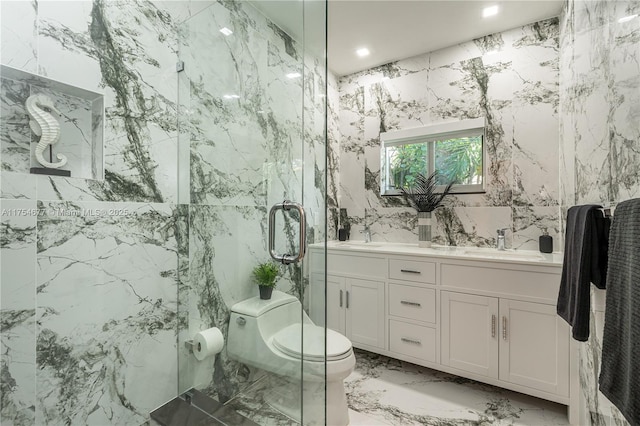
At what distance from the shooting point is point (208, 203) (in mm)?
1611

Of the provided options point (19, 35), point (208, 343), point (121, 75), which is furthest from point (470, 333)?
point (19, 35)

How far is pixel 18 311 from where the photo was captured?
1087 millimetres

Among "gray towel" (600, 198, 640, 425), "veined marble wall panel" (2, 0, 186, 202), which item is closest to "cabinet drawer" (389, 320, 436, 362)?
"gray towel" (600, 198, 640, 425)

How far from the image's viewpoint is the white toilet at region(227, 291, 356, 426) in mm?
1306

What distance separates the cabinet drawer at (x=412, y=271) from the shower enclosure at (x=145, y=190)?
1119 mm

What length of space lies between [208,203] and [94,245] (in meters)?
0.53

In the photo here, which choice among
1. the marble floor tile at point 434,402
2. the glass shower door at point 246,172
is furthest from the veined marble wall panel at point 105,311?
the marble floor tile at point 434,402

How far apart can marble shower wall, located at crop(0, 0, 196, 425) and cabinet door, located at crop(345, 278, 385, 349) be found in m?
1.38

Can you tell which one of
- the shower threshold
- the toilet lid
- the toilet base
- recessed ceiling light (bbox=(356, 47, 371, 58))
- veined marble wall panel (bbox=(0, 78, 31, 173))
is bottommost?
the shower threshold

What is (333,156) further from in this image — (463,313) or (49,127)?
(49,127)

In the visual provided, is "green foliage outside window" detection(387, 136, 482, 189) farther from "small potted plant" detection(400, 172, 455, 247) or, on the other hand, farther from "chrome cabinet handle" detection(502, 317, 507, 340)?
"chrome cabinet handle" detection(502, 317, 507, 340)

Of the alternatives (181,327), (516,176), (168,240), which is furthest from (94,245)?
(516,176)

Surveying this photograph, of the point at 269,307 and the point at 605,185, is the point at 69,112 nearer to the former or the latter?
the point at 269,307

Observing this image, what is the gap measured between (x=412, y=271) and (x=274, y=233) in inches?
50.7
